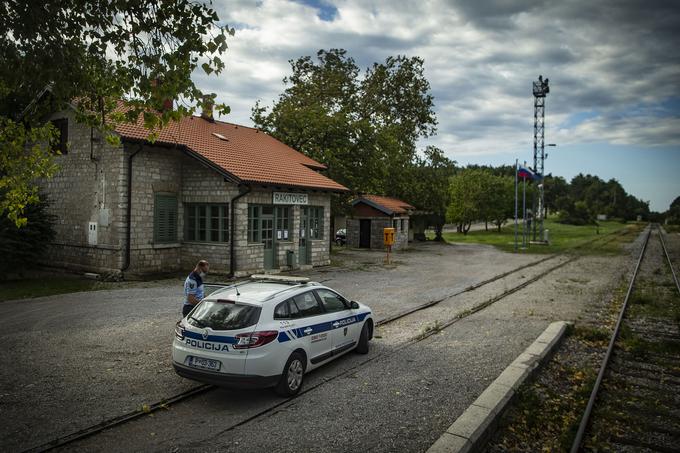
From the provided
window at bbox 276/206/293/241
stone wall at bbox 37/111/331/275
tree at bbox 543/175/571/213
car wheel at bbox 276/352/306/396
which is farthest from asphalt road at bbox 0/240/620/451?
tree at bbox 543/175/571/213

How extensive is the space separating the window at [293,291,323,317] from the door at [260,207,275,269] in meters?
12.3

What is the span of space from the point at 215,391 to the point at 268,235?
13.3 m

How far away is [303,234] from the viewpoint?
22266mm

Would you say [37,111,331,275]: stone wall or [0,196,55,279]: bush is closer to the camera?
[0,196,55,279]: bush

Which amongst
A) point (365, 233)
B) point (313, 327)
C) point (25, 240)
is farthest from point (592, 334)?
point (365, 233)

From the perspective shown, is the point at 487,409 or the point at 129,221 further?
the point at 129,221

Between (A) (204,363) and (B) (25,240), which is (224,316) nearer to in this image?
(A) (204,363)

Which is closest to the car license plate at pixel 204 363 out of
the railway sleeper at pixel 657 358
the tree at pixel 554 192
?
the railway sleeper at pixel 657 358

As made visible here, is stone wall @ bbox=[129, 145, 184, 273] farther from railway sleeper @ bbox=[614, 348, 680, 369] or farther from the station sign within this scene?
railway sleeper @ bbox=[614, 348, 680, 369]

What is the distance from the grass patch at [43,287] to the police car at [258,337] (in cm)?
1028

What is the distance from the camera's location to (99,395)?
6.82 m

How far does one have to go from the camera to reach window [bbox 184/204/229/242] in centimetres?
1897

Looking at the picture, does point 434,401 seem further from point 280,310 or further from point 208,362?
point 208,362

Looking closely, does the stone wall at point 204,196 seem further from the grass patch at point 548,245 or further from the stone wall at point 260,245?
the grass patch at point 548,245
